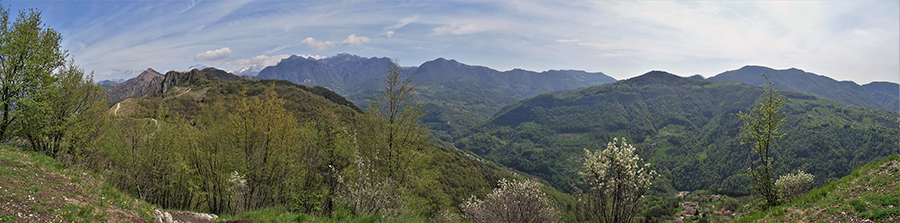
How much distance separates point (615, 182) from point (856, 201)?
19.2ft

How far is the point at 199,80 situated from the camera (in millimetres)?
141750

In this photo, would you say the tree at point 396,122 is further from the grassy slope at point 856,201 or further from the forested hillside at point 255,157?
the grassy slope at point 856,201

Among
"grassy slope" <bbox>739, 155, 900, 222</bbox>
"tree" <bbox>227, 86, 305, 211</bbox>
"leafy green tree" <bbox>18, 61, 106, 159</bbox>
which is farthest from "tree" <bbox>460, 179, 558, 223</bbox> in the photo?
"leafy green tree" <bbox>18, 61, 106, 159</bbox>

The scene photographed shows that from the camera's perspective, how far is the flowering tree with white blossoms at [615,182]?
1158 centimetres

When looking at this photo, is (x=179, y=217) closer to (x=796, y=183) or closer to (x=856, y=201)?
(x=856, y=201)

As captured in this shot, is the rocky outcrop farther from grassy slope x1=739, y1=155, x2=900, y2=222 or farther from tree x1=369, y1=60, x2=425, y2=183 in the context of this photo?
grassy slope x1=739, y1=155, x2=900, y2=222

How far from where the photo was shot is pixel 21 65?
53.7 feet

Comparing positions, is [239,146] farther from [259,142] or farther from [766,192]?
[766,192]

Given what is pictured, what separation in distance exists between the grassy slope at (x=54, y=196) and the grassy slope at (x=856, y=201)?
19.8 m

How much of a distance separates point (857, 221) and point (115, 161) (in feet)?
120

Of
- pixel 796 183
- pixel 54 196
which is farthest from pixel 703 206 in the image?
pixel 54 196

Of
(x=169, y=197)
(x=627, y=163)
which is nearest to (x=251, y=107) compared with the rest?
(x=169, y=197)

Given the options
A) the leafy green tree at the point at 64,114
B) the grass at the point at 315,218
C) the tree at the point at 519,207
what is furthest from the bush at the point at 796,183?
the leafy green tree at the point at 64,114

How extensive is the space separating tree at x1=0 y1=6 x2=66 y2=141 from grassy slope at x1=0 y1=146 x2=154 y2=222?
613cm
